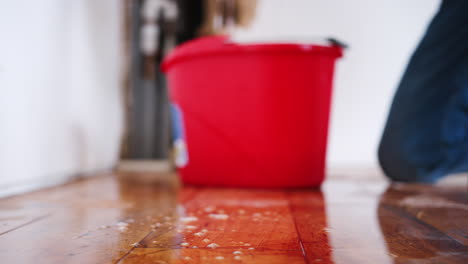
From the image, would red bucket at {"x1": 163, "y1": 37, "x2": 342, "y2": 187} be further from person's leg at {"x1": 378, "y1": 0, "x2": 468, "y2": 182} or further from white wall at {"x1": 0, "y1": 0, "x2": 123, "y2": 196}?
white wall at {"x1": 0, "y1": 0, "x2": 123, "y2": 196}

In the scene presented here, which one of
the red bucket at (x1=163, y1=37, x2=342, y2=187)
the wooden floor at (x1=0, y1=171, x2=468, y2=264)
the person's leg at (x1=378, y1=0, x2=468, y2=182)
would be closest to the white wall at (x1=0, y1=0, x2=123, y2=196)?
the wooden floor at (x1=0, y1=171, x2=468, y2=264)

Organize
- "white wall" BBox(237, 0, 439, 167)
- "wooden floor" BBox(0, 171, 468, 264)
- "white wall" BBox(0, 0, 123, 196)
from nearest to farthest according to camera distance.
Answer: "wooden floor" BBox(0, 171, 468, 264), "white wall" BBox(0, 0, 123, 196), "white wall" BBox(237, 0, 439, 167)

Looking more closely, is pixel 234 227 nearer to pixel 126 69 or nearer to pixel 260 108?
pixel 260 108

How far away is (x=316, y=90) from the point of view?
0.80m

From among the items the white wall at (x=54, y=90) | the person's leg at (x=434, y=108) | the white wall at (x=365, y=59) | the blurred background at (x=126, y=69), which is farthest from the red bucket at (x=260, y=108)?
the white wall at (x=365, y=59)

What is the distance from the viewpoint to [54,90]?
0.85m

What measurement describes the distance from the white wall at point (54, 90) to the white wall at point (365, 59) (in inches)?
35.5

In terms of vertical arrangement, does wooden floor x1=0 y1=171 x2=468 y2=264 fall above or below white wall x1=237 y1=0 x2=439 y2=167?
below

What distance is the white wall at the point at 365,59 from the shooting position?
176 centimetres

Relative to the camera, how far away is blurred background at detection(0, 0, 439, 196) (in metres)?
0.72

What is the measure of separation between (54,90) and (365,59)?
153 cm

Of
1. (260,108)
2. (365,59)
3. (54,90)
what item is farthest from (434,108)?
(365,59)

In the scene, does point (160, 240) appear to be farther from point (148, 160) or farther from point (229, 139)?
point (148, 160)

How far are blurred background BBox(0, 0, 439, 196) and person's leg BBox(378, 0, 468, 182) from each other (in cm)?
27
